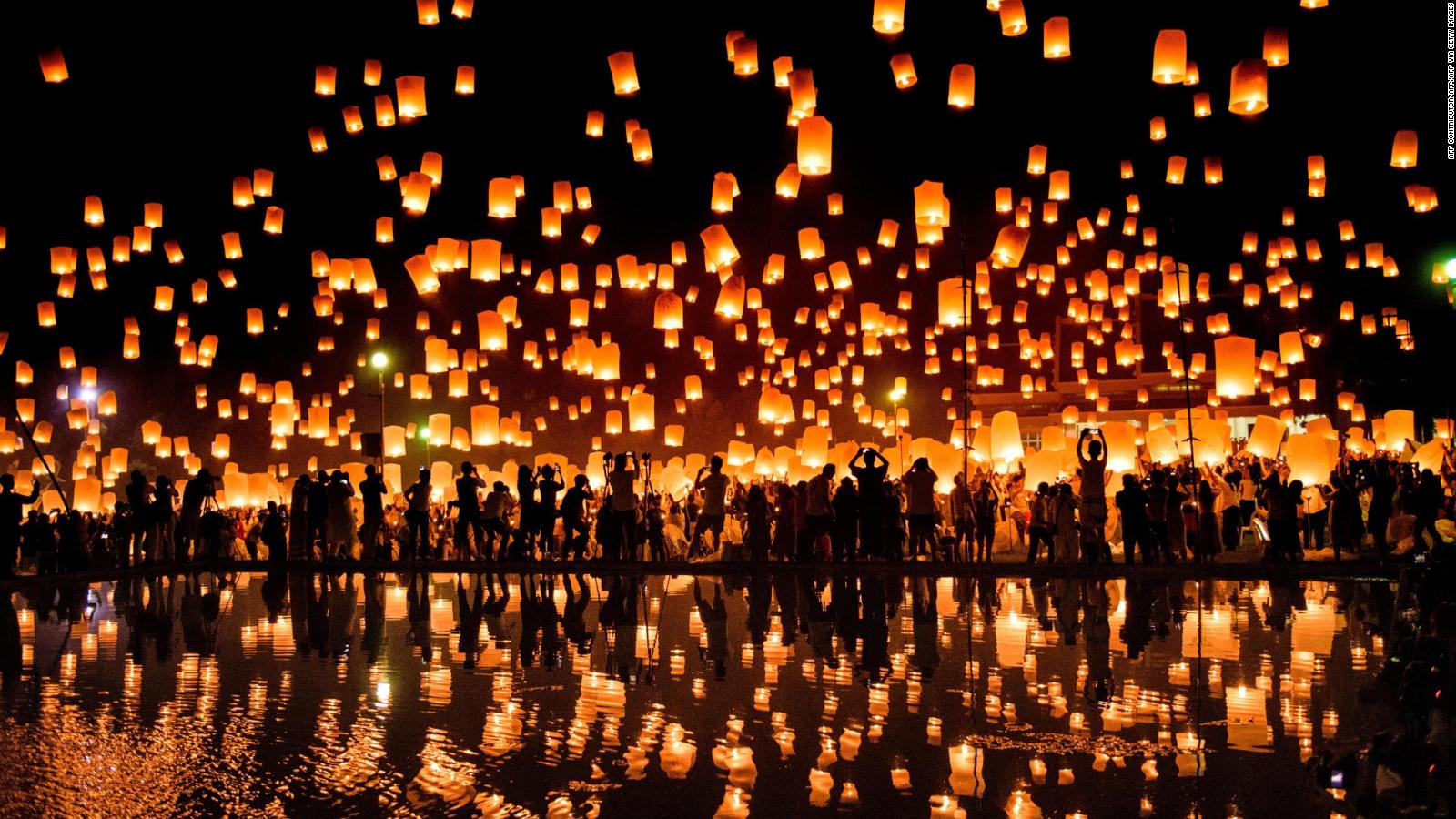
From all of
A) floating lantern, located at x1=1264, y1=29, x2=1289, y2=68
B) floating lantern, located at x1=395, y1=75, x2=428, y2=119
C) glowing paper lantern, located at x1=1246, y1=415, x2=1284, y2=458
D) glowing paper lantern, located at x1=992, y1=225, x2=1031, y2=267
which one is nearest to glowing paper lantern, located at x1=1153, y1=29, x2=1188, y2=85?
floating lantern, located at x1=1264, y1=29, x2=1289, y2=68

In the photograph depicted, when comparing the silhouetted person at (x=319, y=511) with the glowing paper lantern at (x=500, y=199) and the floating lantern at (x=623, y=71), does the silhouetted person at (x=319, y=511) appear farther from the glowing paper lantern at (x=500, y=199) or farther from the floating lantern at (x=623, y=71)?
the floating lantern at (x=623, y=71)

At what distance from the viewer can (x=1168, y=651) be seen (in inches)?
311

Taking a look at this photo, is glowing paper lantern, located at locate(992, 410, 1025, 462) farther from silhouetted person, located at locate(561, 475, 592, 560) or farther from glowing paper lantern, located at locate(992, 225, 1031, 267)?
silhouetted person, located at locate(561, 475, 592, 560)

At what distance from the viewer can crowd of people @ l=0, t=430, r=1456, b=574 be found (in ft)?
51.2

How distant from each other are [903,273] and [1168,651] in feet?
72.8

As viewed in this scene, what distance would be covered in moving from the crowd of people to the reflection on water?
179 inches

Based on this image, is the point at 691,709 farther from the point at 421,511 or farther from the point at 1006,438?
the point at 1006,438

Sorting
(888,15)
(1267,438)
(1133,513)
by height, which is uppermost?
(888,15)

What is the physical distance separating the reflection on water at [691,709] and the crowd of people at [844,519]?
14.9 ft

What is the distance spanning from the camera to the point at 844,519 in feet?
52.4

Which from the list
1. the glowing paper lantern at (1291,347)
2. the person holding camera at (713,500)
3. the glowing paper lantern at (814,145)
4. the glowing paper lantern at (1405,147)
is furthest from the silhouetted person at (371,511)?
the glowing paper lantern at (1291,347)

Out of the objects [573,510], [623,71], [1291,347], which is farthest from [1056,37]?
[1291,347]

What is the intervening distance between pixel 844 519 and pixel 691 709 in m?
10.0

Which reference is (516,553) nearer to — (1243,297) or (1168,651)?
(1168,651)
